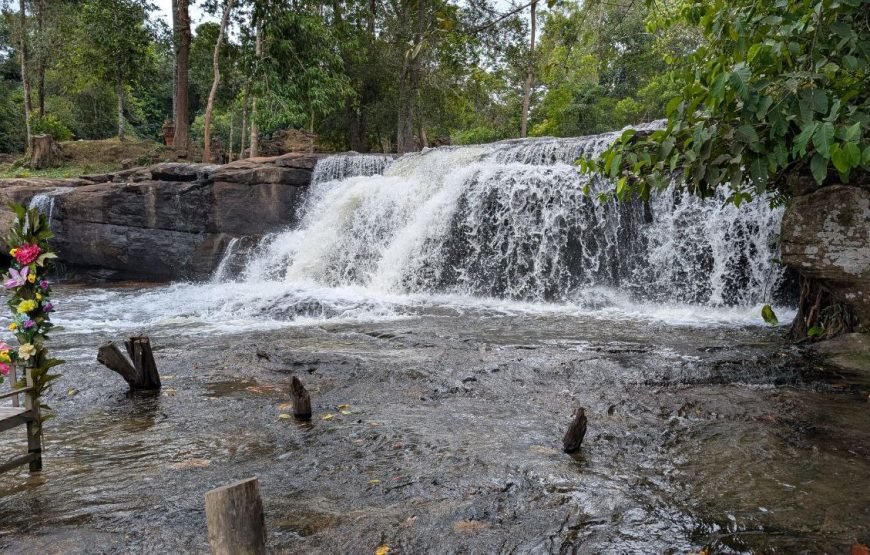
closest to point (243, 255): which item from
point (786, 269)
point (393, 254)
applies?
point (393, 254)

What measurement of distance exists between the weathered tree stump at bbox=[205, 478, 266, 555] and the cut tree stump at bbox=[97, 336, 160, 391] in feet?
12.3

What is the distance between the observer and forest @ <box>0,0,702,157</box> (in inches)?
701

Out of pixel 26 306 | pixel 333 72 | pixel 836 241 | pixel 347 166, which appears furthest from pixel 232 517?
pixel 333 72

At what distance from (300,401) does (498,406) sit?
5.05 feet

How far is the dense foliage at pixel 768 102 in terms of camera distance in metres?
3.14

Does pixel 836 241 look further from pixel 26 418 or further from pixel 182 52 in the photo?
pixel 182 52

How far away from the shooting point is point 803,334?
276 inches

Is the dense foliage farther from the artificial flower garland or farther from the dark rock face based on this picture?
the artificial flower garland

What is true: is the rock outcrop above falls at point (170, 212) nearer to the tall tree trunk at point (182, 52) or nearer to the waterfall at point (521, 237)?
the waterfall at point (521, 237)

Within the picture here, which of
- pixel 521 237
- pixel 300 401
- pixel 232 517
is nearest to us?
pixel 232 517

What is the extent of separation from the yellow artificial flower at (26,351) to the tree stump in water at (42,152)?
2123cm

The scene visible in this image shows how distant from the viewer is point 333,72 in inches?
721

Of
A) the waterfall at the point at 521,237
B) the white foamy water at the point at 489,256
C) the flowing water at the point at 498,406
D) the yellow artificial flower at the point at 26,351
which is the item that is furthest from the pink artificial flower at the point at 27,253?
the waterfall at the point at 521,237

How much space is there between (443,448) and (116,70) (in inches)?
804
